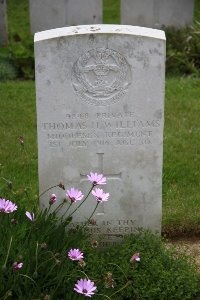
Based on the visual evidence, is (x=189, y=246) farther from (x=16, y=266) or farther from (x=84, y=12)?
(x=84, y=12)

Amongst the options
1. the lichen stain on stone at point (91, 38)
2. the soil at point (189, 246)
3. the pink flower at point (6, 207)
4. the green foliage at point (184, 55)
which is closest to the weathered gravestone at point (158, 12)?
the green foliage at point (184, 55)

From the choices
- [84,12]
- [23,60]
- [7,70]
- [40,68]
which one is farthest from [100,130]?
[84,12]

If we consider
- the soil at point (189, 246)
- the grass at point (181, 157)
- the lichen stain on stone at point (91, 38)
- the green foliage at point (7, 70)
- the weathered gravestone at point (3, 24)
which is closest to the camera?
the lichen stain on stone at point (91, 38)

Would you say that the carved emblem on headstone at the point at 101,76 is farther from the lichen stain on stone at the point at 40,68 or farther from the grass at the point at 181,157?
the grass at the point at 181,157

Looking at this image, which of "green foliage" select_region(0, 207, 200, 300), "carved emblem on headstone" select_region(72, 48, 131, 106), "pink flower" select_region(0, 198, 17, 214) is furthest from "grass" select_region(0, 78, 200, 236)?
"carved emblem on headstone" select_region(72, 48, 131, 106)

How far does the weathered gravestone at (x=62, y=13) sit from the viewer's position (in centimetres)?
1107

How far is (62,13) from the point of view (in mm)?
11172

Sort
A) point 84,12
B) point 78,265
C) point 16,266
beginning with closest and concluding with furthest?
point 16,266, point 78,265, point 84,12

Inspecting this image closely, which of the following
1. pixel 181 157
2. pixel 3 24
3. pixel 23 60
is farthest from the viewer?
pixel 3 24

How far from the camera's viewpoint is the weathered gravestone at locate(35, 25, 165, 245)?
13.7ft

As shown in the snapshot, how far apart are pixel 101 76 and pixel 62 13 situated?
715cm

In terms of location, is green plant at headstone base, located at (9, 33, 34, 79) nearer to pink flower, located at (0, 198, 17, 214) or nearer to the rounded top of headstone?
the rounded top of headstone

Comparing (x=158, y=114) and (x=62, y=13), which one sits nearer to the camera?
(x=158, y=114)

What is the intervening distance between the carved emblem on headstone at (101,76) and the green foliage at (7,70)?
5.24 metres
